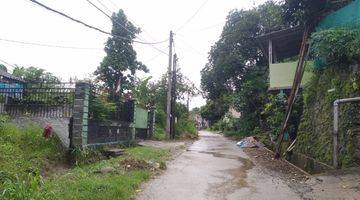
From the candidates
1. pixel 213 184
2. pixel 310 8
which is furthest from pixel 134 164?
pixel 310 8

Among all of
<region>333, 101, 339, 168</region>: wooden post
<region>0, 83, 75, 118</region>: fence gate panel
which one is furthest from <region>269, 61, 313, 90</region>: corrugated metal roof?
<region>0, 83, 75, 118</region>: fence gate panel

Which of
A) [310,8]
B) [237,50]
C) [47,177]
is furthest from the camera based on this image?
[237,50]

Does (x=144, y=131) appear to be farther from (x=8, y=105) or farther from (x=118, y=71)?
(x=8, y=105)

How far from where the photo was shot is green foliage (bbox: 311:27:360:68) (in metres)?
11.5

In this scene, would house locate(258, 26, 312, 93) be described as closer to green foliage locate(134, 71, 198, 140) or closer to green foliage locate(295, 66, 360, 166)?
green foliage locate(295, 66, 360, 166)

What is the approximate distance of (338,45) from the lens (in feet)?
39.1

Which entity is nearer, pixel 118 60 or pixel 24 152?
pixel 24 152

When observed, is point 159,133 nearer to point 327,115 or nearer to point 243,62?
point 243,62

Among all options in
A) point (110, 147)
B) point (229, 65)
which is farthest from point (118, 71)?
point (110, 147)

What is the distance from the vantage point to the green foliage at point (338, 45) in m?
11.5

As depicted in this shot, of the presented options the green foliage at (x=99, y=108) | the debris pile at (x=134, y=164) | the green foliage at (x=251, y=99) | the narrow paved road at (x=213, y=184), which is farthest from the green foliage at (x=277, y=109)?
the green foliage at (x=251, y=99)

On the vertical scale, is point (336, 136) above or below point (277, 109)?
below

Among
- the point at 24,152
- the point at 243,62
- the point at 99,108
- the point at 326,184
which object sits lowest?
the point at 326,184

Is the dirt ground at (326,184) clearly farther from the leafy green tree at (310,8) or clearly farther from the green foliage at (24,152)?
the leafy green tree at (310,8)
